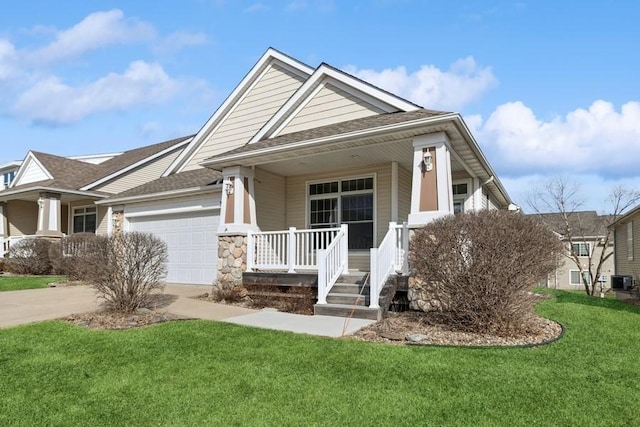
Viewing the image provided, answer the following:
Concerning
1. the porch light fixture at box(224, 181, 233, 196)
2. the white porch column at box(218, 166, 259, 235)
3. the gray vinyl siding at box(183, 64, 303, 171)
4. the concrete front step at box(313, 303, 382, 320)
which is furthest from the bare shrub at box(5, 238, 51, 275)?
the concrete front step at box(313, 303, 382, 320)

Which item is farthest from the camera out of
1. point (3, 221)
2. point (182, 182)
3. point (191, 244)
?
point (3, 221)

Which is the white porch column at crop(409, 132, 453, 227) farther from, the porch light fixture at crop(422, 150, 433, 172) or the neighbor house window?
the neighbor house window

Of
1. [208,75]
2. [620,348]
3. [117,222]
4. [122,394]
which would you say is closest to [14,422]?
[122,394]

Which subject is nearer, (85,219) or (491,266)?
(491,266)

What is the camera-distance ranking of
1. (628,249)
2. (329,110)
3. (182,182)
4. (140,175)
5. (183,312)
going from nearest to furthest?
(183,312), (329,110), (182,182), (140,175), (628,249)

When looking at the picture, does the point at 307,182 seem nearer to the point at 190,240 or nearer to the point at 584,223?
the point at 190,240

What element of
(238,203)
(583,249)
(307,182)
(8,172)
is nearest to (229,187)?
(238,203)

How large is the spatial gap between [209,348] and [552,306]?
23.7ft

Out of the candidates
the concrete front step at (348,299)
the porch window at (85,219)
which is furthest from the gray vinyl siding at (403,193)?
the porch window at (85,219)

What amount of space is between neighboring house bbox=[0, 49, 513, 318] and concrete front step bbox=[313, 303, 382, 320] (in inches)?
9.7

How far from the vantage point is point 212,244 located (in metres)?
13.1

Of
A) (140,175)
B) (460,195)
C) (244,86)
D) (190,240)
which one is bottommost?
(190,240)

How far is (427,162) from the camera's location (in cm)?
836

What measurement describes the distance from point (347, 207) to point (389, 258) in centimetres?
370
